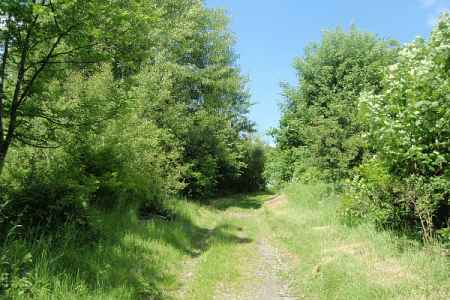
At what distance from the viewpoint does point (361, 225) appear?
36.7 ft

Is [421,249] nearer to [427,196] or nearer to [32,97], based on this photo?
[427,196]

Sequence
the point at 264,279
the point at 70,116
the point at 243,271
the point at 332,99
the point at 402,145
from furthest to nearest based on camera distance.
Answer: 1. the point at 332,99
2. the point at 243,271
3. the point at 402,145
4. the point at 264,279
5. the point at 70,116

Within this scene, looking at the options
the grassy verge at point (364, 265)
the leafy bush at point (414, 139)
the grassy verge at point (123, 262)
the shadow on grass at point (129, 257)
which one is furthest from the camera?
the leafy bush at point (414, 139)

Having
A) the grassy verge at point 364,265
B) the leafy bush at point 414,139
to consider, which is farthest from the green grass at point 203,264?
the leafy bush at point 414,139

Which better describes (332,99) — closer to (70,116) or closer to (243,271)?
(243,271)

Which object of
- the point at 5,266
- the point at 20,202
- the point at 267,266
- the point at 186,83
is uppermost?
the point at 186,83

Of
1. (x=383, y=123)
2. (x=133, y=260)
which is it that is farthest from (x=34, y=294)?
(x=383, y=123)

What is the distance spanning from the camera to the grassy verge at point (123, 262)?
5.68m

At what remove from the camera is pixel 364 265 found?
7781 millimetres

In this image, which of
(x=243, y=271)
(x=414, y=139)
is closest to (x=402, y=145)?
(x=414, y=139)

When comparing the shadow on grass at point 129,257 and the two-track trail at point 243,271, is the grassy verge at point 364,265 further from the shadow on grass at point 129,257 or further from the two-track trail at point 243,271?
the shadow on grass at point 129,257

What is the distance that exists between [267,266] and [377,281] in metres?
3.90

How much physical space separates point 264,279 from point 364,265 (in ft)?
7.91

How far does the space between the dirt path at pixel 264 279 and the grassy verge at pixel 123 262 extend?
0.32m
